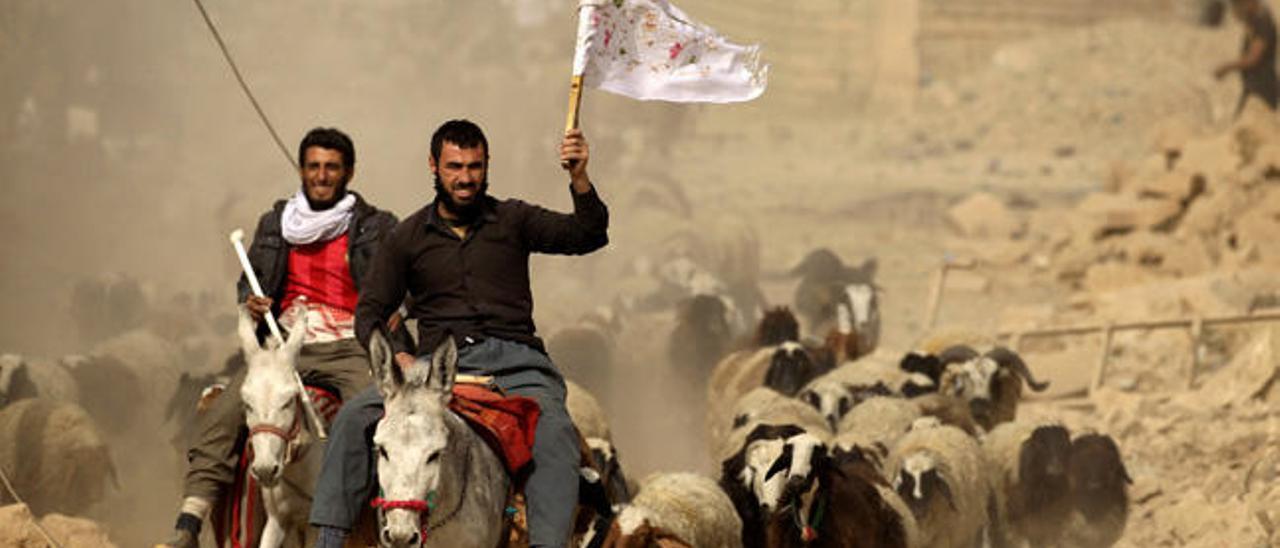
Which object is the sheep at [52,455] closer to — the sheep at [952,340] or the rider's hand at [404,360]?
the rider's hand at [404,360]

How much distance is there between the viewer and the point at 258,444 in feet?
24.3

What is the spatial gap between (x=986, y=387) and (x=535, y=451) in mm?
9603

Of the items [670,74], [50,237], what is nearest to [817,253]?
[50,237]

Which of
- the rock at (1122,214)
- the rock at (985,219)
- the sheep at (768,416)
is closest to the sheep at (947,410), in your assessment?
the sheep at (768,416)

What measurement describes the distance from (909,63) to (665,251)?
51.2 ft

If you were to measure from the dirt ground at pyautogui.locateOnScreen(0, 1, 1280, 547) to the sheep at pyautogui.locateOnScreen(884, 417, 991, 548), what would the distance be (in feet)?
4.37

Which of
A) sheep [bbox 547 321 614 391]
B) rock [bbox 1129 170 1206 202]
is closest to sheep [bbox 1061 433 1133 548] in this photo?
sheep [bbox 547 321 614 391]

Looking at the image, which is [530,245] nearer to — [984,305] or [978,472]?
[978,472]

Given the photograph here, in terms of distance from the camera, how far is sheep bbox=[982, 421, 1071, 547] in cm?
1340

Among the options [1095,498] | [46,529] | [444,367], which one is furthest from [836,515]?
[1095,498]

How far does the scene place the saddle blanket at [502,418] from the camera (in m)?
6.51

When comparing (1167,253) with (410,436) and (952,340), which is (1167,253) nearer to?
(952,340)

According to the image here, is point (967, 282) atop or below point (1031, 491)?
below

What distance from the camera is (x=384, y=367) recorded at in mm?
6164
